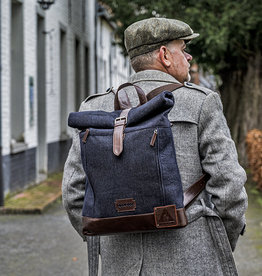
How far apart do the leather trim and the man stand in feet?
0.56

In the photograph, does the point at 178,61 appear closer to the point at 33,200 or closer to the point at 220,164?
the point at 220,164

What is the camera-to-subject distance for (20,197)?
11.4 meters

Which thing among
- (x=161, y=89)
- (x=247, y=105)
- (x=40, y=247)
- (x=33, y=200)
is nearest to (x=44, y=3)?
(x=33, y=200)

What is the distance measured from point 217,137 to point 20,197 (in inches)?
354

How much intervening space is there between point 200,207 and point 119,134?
46cm

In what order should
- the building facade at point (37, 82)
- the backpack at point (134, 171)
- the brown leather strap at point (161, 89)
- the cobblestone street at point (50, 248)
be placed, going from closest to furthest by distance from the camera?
the backpack at point (134, 171) < the brown leather strap at point (161, 89) < the cobblestone street at point (50, 248) < the building facade at point (37, 82)

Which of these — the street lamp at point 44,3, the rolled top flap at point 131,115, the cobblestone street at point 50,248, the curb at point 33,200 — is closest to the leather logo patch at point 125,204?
the rolled top flap at point 131,115

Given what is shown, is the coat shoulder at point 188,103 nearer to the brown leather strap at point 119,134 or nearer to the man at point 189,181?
the man at point 189,181

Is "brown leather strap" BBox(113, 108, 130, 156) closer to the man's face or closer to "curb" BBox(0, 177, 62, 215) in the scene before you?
the man's face

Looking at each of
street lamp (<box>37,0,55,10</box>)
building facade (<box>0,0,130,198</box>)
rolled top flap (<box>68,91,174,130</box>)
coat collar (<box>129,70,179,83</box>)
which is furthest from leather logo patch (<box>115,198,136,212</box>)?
street lamp (<box>37,0,55,10</box>)

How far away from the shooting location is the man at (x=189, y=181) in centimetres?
271

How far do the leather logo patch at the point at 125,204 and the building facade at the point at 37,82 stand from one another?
7918 mm

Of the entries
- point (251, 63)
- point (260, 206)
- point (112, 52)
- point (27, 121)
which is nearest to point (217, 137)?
point (260, 206)

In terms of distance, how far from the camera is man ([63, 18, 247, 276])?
2.71m
